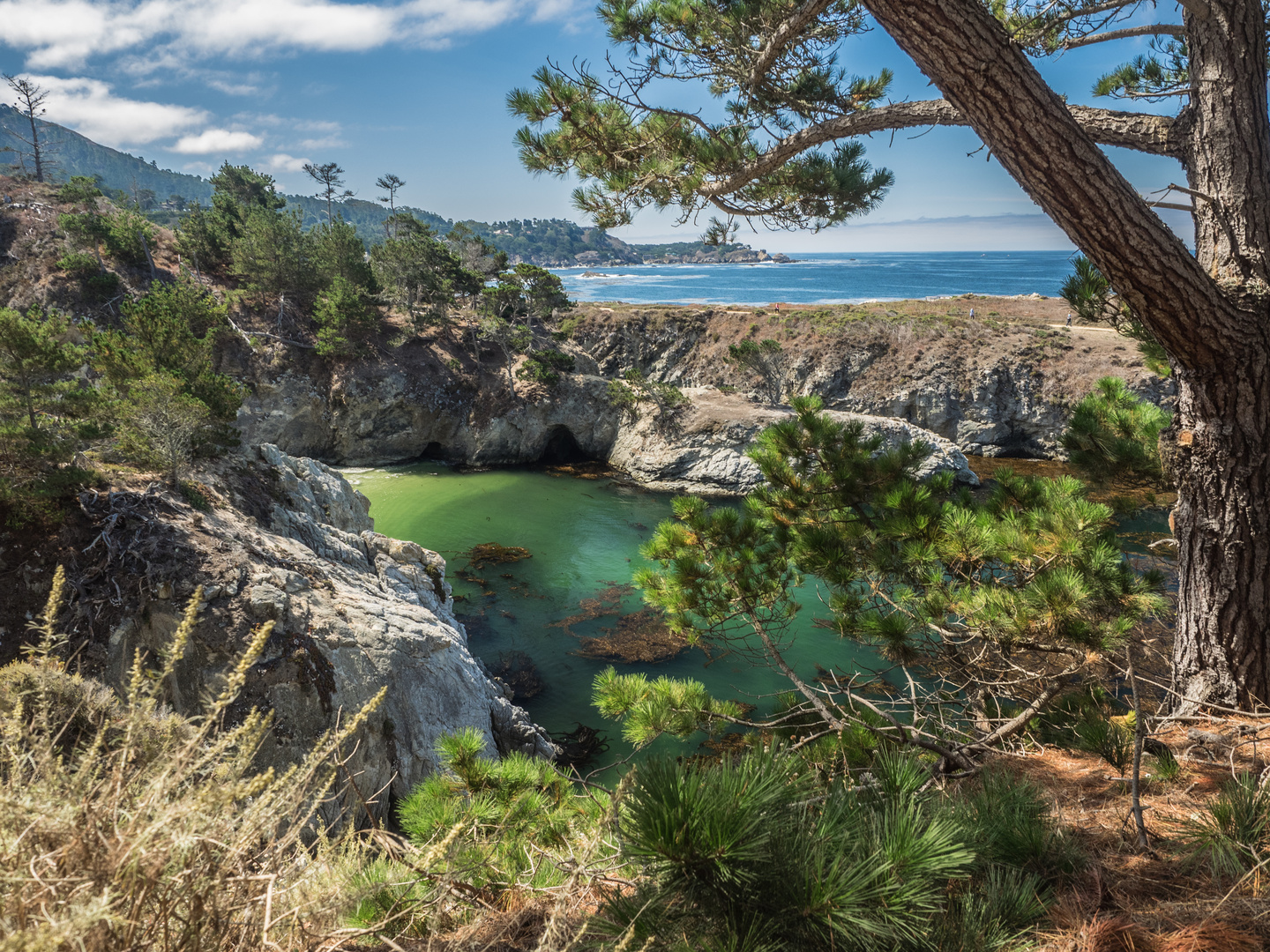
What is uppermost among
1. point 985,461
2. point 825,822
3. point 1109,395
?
point 1109,395

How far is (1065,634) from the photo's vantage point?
109 inches

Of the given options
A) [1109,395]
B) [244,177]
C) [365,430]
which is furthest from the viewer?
[244,177]

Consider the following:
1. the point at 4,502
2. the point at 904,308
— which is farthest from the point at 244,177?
the point at 904,308

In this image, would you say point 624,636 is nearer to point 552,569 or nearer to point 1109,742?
point 552,569

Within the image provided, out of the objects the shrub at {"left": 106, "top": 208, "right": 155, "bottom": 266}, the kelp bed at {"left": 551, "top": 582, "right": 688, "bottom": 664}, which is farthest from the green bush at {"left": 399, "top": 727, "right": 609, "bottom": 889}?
the shrub at {"left": 106, "top": 208, "right": 155, "bottom": 266}

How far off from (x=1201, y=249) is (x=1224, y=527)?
4.28 ft

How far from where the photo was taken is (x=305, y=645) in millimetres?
5223

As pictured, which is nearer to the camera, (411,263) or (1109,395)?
(1109,395)

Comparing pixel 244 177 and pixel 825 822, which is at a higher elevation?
pixel 244 177

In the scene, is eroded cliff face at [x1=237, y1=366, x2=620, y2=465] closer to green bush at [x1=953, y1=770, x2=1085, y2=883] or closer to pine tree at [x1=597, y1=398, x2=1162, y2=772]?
pine tree at [x1=597, y1=398, x2=1162, y2=772]

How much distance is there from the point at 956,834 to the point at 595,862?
83 cm

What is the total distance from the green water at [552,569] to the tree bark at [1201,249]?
3.06 m

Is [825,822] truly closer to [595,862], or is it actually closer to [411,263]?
[595,862]

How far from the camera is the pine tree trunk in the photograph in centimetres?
261
